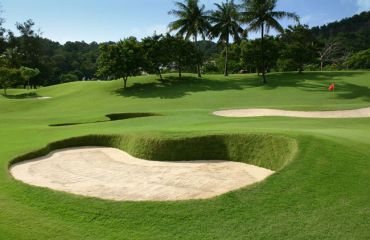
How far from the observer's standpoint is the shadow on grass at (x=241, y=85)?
1556 inches

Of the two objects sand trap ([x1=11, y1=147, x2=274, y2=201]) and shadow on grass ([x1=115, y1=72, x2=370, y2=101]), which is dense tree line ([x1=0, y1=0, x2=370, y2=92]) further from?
sand trap ([x1=11, y1=147, x2=274, y2=201])

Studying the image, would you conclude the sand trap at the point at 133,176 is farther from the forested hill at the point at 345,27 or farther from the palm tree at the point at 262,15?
the forested hill at the point at 345,27

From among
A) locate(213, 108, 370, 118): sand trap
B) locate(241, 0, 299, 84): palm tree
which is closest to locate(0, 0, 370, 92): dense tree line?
locate(241, 0, 299, 84): palm tree

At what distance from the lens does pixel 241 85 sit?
4506 cm

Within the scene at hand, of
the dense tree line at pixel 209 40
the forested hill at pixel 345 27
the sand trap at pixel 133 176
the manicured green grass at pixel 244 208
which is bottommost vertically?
the sand trap at pixel 133 176

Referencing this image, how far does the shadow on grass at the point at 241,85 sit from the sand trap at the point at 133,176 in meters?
27.3

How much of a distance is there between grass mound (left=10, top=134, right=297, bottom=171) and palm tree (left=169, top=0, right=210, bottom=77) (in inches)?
1593

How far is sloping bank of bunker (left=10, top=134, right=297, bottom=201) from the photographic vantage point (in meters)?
8.86

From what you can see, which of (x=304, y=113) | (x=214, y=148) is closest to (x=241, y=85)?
(x=304, y=113)

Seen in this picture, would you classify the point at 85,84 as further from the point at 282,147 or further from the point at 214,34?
the point at 282,147

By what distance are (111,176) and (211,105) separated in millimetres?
24088

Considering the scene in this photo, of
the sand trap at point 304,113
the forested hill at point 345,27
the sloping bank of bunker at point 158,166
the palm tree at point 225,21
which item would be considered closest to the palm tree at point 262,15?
the palm tree at point 225,21

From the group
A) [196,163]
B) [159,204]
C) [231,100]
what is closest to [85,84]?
[231,100]

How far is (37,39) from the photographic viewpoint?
88.3 meters
